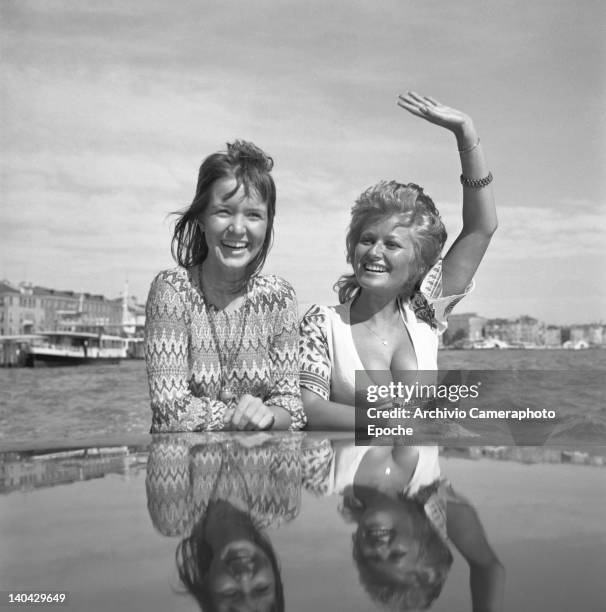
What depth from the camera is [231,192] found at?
4.16 ft

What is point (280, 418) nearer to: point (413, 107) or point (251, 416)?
point (251, 416)

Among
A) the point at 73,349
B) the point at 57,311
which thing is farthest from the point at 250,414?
the point at 57,311

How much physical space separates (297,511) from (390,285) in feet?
3.36

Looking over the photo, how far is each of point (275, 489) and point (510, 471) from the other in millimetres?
228

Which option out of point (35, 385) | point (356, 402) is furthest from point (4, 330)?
point (356, 402)

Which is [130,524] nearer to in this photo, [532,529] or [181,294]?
[532,529]

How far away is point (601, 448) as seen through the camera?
2.62ft

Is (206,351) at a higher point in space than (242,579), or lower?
higher

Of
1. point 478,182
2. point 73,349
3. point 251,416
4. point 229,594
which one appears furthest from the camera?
point 73,349

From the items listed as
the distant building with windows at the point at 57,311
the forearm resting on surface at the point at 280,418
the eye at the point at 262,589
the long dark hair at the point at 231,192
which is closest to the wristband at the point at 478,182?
the long dark hair at the point at 231,192

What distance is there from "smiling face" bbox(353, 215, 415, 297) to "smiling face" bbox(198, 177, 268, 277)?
28cm

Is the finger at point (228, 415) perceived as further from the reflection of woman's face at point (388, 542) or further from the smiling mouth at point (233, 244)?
the reflection of woman's face at point (388, 542)

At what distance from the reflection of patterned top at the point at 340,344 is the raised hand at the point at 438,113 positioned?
1.10 ft

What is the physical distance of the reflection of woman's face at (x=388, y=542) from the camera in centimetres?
38
